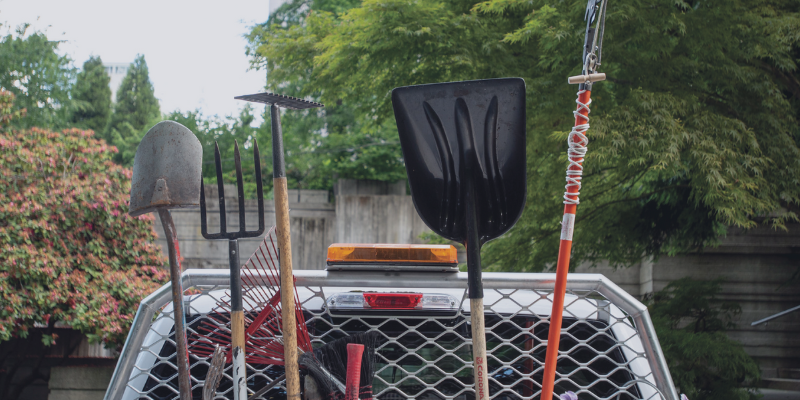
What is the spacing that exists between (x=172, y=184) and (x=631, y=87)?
4694 millimetres

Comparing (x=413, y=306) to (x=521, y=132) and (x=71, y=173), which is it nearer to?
(x=521, y=132)

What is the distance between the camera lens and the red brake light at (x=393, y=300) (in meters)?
1.86

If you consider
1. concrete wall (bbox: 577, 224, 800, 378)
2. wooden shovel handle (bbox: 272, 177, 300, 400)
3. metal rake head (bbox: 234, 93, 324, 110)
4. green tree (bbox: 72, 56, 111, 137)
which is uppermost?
green tree (bbox: 72, 56, 111, 137)

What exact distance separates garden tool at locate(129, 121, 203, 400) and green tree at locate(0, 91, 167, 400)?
490cm

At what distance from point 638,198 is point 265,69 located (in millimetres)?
4862

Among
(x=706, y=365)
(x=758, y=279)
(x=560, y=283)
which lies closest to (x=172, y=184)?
(x=560, y=283)

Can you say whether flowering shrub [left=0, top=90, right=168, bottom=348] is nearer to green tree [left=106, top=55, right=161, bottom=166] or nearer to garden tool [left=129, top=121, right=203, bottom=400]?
garden tool [left=129, top=121, right=203, bottom=400]

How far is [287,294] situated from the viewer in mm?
1319

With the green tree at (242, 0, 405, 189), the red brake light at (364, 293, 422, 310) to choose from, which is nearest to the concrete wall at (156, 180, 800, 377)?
the green tree at (242, 0, 405, 189)

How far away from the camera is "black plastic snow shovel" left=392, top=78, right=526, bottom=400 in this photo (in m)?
1.36

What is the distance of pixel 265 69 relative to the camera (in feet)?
25.3

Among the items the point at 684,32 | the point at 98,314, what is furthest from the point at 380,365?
the point at 98,314

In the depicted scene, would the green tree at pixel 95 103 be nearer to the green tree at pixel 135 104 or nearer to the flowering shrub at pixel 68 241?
the green tree at pixel 135 104

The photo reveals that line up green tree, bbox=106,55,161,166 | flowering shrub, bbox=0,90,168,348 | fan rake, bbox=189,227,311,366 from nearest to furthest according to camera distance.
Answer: fan rake, bbox=189,227,311,366, flowering shrub, bbox=0,90,168,348, green tree, bbox=106,55,161,166
